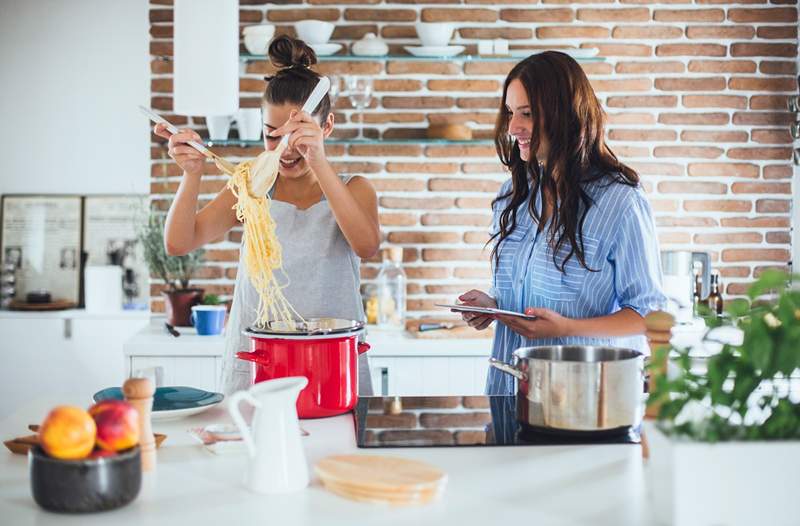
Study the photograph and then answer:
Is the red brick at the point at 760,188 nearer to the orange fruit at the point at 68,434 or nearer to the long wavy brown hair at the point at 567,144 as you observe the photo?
the long wavy brown hair at the point at 567,144

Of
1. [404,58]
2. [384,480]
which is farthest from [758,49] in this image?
[384,480]

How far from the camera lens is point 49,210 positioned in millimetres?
4953

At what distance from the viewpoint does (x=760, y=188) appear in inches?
155

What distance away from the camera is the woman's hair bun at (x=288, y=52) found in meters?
2.32

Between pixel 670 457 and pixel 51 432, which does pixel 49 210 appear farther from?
pixel 670 457

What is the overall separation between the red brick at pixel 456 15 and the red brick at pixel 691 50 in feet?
2.45

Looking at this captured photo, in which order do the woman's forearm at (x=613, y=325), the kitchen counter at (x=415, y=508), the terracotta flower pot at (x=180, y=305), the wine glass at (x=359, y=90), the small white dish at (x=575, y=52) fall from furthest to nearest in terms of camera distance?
the small white dish at (x=575, y=52) < the wine glass at (x=359, y=90) < the terracotta flower pot at (x=180, y=305) < the woman's forearm at (x=613, y=325) < the kitchen counter at (x=415, y=508)

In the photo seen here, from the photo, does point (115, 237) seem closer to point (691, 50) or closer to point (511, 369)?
point (691, 50)

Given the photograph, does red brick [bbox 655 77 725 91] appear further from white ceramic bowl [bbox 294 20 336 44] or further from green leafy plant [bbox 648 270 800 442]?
green leafy plant [bbox 648 270 800 442]

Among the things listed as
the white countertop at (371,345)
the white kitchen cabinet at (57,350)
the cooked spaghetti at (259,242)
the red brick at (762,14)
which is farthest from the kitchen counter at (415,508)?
the white kitchen cabinet at (57,350)

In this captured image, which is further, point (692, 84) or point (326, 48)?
point (692, 84)

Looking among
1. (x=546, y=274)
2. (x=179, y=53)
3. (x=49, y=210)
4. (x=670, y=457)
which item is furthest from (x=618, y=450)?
(x=49, y=210)

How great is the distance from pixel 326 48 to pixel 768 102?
1934mm

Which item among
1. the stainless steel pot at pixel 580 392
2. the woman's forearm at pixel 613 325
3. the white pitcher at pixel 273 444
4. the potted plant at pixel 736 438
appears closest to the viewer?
the potted plant at pixel 736 438
